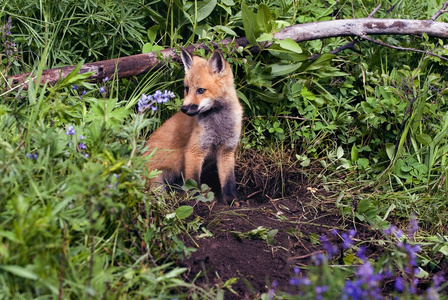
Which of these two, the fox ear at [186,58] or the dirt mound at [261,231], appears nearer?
the dirt mound at [261,231]

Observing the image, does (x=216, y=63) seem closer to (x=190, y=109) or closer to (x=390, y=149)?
(x=190, y=109)

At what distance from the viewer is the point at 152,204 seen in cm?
281

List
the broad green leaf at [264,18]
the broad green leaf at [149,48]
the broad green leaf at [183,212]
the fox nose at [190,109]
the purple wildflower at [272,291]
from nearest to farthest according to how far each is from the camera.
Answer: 1. the purple wildflower at [272,291]
2. the broad green leaf at [183,212]
3. the fox nose at [190,109]
4. the broad green leaf at [264,18]
5. the broad green leaf at [149,48]

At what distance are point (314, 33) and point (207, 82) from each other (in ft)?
3.70

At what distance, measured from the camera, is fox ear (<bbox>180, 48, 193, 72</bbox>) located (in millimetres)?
3784

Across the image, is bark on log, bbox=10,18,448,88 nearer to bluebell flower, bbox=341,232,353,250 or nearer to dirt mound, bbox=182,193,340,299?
dirt mound, bbox=182,193,340,299

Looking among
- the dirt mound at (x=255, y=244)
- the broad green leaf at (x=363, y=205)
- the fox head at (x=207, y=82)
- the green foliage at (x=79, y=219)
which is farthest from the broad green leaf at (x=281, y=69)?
the green foliage at (x=79, y=219)

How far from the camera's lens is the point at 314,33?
4230 mm

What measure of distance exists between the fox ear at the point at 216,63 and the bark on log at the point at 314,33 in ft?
0.89

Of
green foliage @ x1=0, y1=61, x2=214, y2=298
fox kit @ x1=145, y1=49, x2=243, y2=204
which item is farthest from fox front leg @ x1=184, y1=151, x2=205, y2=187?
green foliage @ x1=0, y1=61, x2=214, y2=298

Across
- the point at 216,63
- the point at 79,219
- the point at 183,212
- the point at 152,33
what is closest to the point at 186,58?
the point at 216,63

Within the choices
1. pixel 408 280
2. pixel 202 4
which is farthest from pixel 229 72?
pixel 408 280

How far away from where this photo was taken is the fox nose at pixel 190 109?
3541 millimetres

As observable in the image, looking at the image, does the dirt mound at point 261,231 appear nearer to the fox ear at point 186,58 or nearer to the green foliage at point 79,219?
the green foliage at point 79,219
